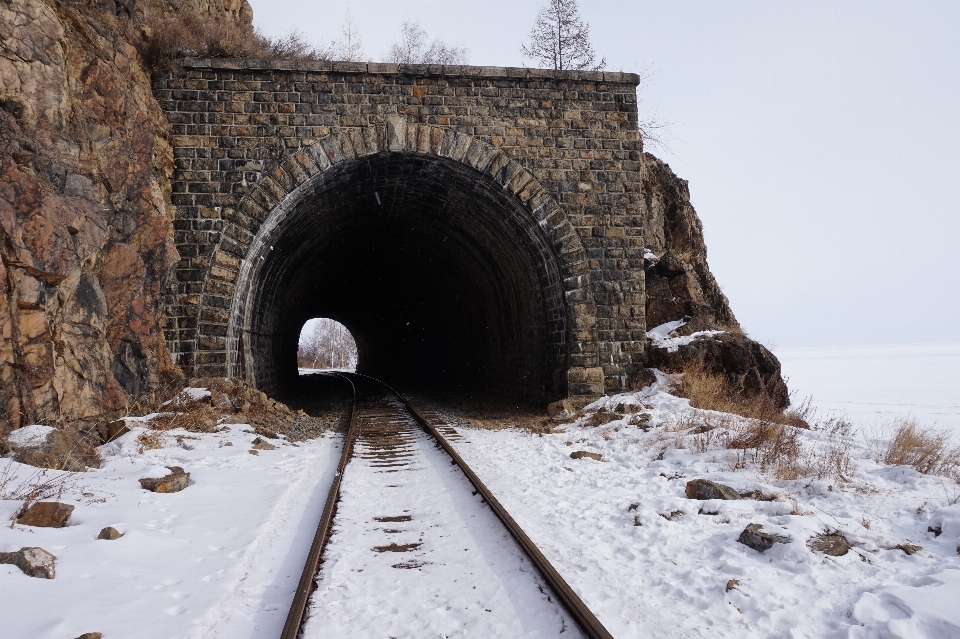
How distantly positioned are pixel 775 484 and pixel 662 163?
11214mm

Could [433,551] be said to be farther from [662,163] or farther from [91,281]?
[662,163]

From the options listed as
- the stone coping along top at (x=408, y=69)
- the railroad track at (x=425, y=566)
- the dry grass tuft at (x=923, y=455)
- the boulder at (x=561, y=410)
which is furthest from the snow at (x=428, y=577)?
the stone coping along top at (x=408, y=69)

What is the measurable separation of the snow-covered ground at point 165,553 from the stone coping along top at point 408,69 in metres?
6.98

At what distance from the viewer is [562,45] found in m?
19.9

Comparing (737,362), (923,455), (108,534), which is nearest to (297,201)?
(108,534)

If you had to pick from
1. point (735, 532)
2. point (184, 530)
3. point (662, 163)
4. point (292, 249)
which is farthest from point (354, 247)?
point (735, 532)

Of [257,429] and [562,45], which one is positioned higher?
[562,45]

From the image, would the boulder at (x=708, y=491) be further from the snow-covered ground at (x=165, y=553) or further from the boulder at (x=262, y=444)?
the boulder at (x=262, y=444)

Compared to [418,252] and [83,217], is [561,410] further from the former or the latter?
[418,252]

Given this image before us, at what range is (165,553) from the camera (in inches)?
164

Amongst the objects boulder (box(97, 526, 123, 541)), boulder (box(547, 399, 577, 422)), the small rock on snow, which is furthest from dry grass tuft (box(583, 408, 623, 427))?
boulder (box(97, 526, 123, 541))

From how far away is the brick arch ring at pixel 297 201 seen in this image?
1013 cm

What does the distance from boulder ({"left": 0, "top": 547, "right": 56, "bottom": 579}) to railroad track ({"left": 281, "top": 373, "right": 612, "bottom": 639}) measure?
151 centimetres

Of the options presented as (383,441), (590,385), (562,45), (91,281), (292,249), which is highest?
(562,45)
